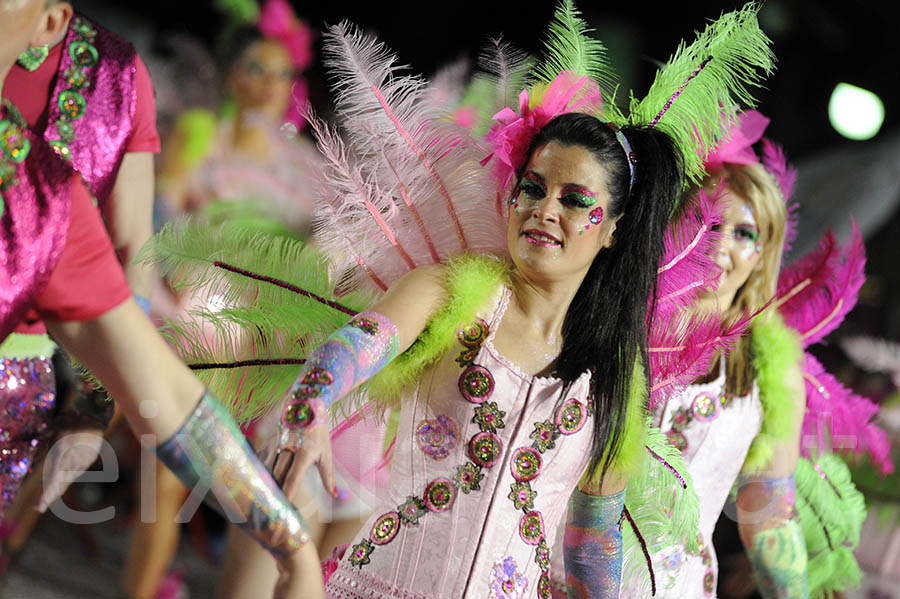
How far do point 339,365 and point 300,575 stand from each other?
281 mm

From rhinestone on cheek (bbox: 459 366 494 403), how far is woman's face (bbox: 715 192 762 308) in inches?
27.6

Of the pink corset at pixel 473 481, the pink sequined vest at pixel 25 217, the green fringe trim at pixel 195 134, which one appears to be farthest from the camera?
the green fringe trim at pixel 195 134

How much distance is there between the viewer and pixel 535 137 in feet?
5.59

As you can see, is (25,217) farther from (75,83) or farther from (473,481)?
(473,481)

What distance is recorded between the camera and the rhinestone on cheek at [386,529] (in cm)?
165

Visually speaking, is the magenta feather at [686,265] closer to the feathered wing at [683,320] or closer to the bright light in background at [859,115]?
the feathered wing at [683,320]

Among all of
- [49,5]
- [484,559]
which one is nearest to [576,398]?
[484,559]

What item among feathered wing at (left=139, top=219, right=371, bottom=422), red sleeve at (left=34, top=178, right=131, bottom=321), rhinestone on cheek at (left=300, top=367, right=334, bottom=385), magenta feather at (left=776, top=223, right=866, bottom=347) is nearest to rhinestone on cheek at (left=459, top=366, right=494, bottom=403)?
feathered wing at (left=139, top=219, right=371, bottom=422)

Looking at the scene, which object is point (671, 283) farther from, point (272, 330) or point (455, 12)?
point (455, 12)

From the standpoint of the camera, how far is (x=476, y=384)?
5.40 feet

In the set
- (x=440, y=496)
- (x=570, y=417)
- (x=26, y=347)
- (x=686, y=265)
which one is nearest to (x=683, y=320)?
(x=686, y=265)

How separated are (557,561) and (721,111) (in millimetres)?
903

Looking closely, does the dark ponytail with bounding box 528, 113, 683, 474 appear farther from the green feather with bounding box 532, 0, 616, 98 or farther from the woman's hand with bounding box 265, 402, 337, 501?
the woman's hand with bounding box 265, 402, 337, 501

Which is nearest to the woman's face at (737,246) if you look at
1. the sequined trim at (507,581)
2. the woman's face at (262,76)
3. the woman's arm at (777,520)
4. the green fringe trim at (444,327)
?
the woman's arm at (777,520)
